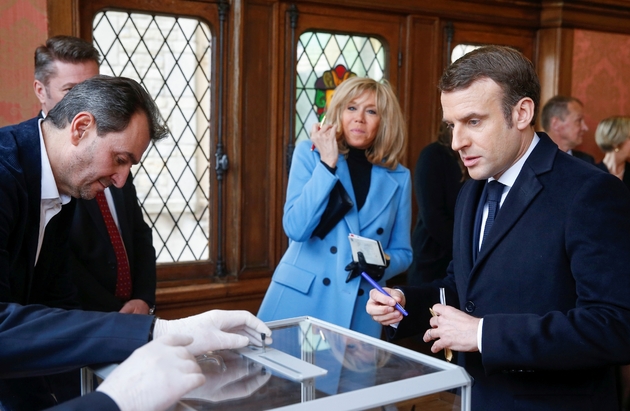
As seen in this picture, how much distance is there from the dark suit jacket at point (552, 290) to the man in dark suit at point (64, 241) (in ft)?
2.01

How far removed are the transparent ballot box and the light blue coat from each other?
3.96ft

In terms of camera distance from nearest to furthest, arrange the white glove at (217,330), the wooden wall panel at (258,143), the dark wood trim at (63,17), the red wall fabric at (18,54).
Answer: the white glove at (217,330)
the red wall fabric at (18,54)
the dark wood trim at (63,17)
the wooden wall panel at (258,143)

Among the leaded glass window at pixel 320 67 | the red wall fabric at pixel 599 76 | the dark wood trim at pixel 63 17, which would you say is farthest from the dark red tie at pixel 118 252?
the red wall fabric at pixel 599 76

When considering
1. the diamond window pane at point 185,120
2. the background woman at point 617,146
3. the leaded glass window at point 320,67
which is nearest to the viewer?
the diamond window pane at point 185,120

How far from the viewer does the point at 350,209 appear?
2.91m

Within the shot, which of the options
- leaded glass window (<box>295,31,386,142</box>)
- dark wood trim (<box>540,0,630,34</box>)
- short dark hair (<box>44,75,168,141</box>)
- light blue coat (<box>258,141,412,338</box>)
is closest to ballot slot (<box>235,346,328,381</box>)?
short dark hair (<box>44,75,168,141</box>)

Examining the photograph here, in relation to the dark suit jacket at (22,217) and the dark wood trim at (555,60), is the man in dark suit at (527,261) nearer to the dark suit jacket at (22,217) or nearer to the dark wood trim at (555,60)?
the dark suit jacket at (22,217)

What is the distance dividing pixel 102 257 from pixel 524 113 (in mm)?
1616

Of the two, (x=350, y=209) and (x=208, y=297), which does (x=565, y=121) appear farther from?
(x=208, y=297)

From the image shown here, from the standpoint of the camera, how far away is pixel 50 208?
1.85 m

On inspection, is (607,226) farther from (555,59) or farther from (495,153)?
(555,59)

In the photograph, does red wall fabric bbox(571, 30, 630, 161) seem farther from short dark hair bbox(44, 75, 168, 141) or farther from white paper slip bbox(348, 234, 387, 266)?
short dark hair bbox(44, 75, 168, 141)

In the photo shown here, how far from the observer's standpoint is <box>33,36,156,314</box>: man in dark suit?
8.38 ft

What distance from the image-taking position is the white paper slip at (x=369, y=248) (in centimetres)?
259
